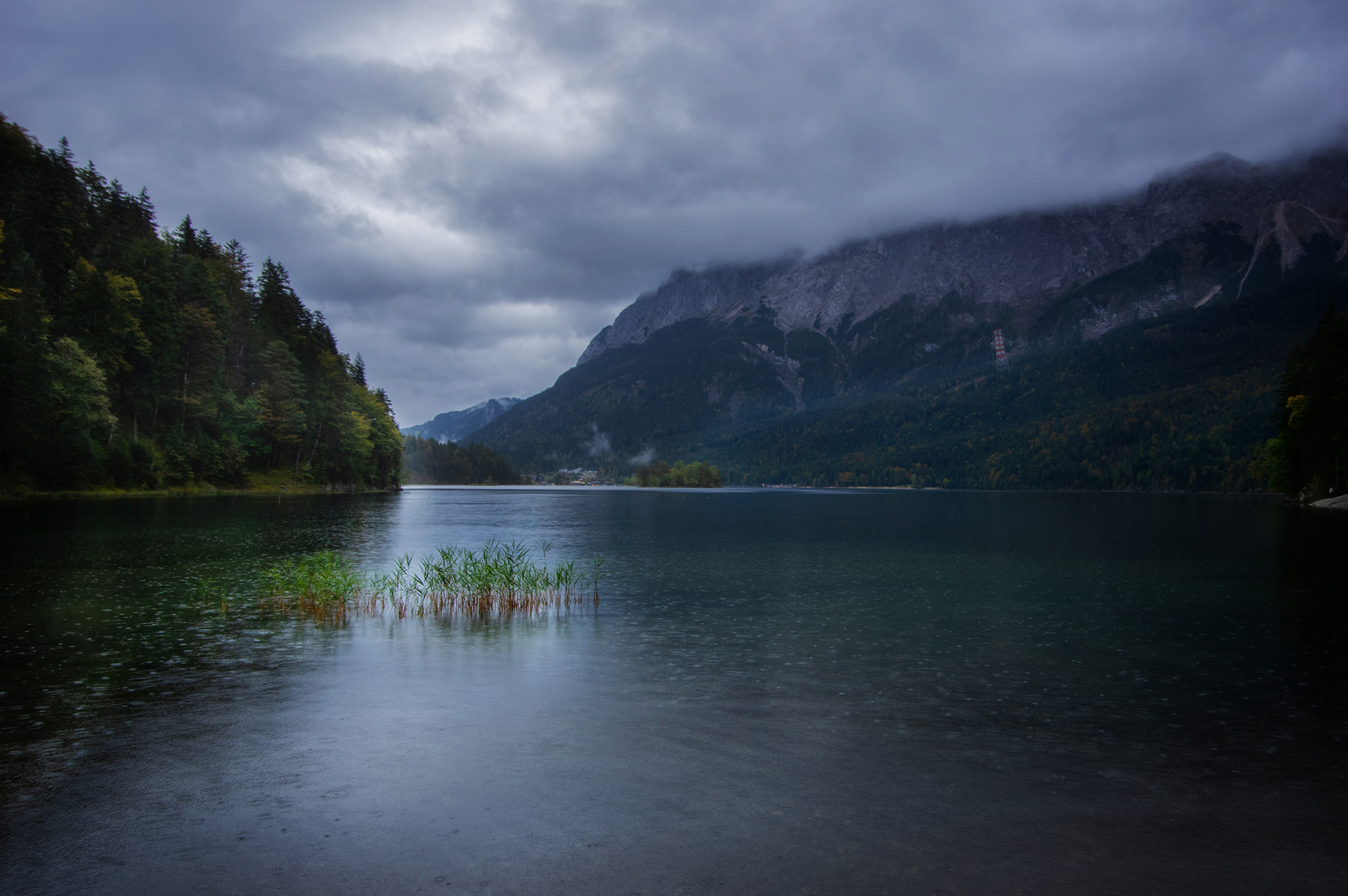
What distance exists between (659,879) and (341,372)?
150m

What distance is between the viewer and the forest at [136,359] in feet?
251

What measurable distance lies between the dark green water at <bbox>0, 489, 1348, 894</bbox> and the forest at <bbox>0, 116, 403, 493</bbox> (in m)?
59.6

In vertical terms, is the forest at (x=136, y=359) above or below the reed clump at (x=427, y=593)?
above

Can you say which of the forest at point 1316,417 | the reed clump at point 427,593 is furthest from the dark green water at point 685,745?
the forest at point 1316,417

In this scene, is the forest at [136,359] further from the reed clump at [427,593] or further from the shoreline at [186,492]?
the reed clump at [427,593]

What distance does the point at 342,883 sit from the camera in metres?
8.37

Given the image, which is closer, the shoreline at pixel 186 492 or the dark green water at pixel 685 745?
the dark green water at pixel 685 745

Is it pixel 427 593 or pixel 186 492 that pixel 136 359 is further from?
pixel 427 593

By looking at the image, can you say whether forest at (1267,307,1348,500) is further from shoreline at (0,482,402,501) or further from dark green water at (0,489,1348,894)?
shoreline at (0,482,402,501)

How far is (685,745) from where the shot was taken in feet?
43.6

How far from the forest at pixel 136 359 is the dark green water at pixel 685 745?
59.6 m

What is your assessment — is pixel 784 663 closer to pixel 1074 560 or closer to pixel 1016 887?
pixel 1016 887

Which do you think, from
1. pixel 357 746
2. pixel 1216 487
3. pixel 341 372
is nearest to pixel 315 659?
pixel 357 746

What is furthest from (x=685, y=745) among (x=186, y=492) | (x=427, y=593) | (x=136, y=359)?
(x=136, y=359)
